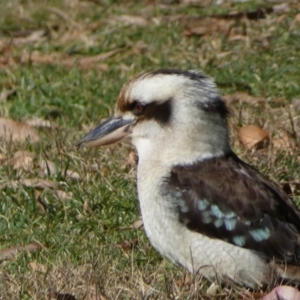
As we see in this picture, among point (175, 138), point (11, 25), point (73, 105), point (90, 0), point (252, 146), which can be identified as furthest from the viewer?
point (90, 0)

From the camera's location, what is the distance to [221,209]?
5211 millimetres

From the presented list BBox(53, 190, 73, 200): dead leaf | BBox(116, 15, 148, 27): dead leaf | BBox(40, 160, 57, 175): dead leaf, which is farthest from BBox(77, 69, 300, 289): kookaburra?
BBox(116, 15, 148, 27): dead leaf

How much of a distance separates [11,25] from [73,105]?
9.00 feet

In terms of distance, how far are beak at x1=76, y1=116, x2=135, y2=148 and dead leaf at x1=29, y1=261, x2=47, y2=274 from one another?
878 mm

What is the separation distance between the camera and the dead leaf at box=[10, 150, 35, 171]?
696cm

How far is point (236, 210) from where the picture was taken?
17.1 feet

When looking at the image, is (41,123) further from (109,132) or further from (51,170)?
(109,132)

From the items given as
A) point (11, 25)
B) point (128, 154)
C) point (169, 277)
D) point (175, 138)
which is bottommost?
point (11, 25)

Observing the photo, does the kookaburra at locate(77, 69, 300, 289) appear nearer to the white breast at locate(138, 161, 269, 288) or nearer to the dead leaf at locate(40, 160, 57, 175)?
the white breast at locate(138, 161, 269, 288)

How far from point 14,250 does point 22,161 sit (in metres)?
1.32

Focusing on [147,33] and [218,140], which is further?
[147,33]

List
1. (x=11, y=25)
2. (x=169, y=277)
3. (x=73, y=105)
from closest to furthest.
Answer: (x=169, y=277) < (x=73, y=105) < (x=11, y=25)

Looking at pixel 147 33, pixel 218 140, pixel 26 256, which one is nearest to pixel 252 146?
pixel 218 140

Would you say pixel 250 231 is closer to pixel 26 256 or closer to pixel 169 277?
pixel 169 277
